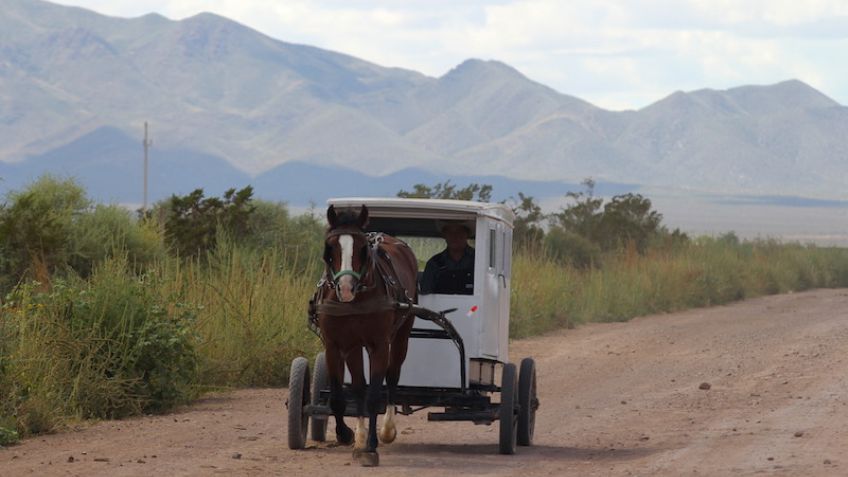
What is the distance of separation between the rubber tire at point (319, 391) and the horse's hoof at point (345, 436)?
6.8 inches

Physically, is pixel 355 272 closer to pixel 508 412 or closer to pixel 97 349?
pixel 508 412

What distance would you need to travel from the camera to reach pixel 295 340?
19516 mm

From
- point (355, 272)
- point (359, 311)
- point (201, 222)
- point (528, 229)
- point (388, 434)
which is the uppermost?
point (528, 229)

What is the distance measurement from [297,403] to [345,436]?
70cm

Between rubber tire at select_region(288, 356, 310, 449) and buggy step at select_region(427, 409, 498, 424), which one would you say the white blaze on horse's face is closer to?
rubber tire at select_region(288, 356, 310, 449)

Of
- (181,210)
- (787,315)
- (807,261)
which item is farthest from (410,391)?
(807,261)

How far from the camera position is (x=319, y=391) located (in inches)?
531

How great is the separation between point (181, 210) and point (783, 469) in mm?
16428

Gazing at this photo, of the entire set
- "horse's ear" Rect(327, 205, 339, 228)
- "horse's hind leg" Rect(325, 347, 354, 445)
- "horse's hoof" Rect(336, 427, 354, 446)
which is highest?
"horse's ear" Rect(327, 205, 339, 228)

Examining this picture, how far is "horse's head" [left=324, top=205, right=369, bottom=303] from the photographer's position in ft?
38.6

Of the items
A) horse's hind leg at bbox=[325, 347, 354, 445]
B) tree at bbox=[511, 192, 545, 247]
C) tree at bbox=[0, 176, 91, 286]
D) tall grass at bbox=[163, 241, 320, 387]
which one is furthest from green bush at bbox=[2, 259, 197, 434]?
tree at bbox=[511, 192, 545, 247]

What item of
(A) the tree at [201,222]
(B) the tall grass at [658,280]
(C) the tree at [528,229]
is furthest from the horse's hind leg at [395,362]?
(C) the tree at [528,229]

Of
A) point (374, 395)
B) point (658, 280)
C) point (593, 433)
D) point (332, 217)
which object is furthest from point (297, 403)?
point (658, 280)

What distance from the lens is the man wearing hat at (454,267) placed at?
46.5ft
